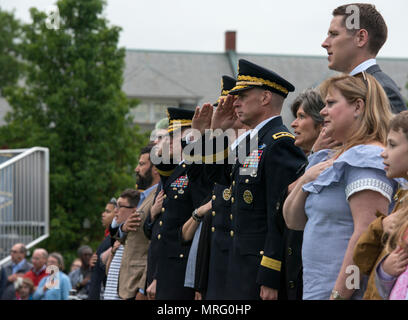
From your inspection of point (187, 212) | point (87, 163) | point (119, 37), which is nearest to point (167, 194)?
point (187, 212)

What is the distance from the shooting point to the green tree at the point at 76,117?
26375mm

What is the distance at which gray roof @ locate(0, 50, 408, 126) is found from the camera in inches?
1700

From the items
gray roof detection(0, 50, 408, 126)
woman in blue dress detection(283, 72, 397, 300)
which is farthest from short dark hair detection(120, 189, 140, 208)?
gray roof detection(0, 50, 408, 126)

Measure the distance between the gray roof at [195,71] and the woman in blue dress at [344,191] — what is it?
37815 mm

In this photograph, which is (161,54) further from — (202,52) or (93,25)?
(93,25)

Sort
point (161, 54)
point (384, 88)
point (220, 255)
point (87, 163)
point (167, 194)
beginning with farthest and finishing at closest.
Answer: point (161, 54)
point (87, 163)
point (167, 194)
point (220, 255)
point (384, 88)

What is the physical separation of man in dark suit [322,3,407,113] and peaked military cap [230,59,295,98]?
53 cm

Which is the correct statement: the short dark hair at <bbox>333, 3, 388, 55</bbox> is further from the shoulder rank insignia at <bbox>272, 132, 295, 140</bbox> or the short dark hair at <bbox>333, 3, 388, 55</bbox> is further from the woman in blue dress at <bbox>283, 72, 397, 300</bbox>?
the shoulder rank insignia at <bbox>272, 132, 295, 140</bbox>

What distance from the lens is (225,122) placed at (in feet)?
17.3

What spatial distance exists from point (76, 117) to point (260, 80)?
22.5 metres

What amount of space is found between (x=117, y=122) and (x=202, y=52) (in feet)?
81.0

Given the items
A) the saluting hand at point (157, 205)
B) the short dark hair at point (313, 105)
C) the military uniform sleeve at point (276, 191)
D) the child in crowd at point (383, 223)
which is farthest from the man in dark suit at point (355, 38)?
the saluting hand at point (157, 205)

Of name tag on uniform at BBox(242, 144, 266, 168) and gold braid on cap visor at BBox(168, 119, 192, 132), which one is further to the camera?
gold braid on cap visor at BBox(168, 119, 192, 132)
